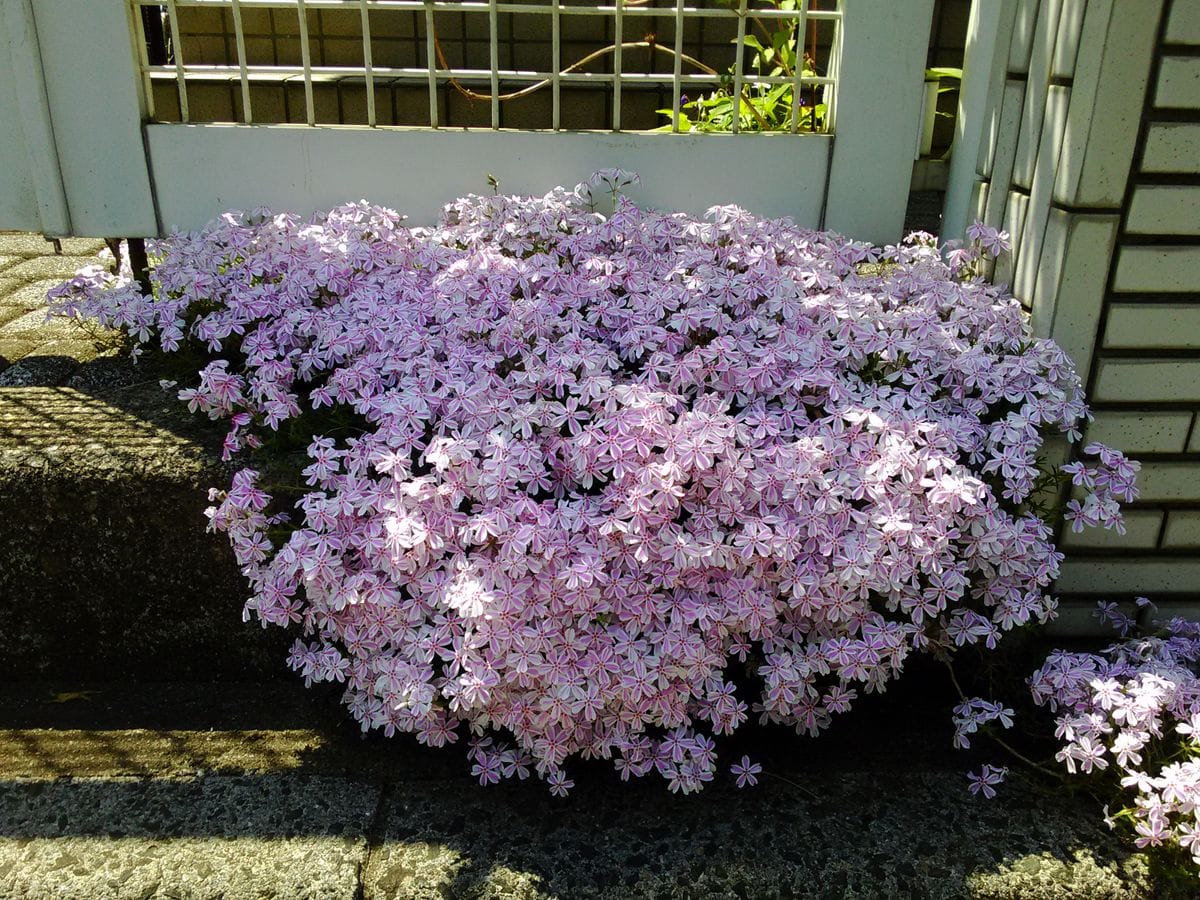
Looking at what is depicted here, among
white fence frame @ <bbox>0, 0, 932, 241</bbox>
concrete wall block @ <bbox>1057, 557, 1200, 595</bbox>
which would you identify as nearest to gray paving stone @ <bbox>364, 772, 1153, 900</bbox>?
concrete wall block @ <bbox>1057, 557, 1200, 595</bbox>

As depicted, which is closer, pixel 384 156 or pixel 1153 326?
pixel 1153 326

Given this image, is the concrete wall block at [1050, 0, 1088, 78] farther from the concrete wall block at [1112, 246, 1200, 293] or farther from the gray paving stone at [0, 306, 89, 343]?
the gray paving stone at [0, 306, 89, 343]

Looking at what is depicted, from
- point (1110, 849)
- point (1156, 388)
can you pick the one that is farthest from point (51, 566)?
point (1156, 388)

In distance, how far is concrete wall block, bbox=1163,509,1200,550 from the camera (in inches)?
103

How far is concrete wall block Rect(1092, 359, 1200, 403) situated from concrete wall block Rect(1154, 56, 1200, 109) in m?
0.58

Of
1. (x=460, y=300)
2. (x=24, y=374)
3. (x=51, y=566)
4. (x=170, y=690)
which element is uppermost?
A: (x=460, y=300)

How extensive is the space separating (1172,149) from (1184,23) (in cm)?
26

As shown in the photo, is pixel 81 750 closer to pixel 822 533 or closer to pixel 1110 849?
pixel 822 533

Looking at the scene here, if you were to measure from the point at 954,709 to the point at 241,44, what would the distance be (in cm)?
266

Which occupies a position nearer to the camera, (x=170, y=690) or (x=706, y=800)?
(x=706, y=800)

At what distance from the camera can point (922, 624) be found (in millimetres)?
2135

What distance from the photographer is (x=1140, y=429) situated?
2.54 m

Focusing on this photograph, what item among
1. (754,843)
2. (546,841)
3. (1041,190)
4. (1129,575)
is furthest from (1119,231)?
(546,841)

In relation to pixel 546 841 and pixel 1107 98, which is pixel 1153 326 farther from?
pixel 546 841
